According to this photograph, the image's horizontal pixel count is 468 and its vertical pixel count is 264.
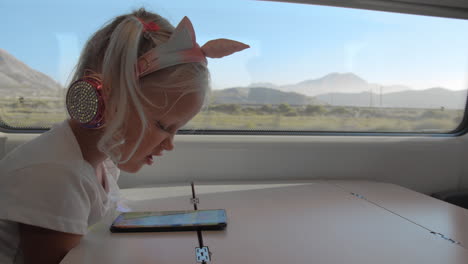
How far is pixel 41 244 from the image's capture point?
0.86 meters

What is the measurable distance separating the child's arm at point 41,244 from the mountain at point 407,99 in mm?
1940

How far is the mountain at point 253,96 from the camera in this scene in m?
2.23

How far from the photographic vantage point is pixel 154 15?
3.39 feet

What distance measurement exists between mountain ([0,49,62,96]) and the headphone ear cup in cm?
133

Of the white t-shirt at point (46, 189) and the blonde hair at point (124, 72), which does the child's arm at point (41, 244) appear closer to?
the white t-shirt at point (46, 189)

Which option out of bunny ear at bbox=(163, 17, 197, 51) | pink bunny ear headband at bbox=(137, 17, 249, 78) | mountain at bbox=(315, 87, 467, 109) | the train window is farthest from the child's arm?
mountain at bbox=(315, 87, 467, 109)

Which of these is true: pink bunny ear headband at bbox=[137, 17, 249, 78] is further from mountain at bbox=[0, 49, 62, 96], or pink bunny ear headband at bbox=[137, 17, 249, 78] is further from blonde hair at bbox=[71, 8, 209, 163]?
mountain at bbox=[0, 49, 62, 96]

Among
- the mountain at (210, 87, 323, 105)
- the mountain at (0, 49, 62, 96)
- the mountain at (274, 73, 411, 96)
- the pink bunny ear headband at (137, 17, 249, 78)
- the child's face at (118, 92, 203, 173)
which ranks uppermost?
the mountain at (0, 49, 62, 96)

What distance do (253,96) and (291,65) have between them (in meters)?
0.34

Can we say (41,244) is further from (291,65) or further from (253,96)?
(291,65)

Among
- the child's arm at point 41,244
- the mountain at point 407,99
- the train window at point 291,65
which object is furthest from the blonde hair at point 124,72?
the mountain at point 407,99

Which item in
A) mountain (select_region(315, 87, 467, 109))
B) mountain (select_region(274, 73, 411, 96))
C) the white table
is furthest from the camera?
mountain (select_region(315, 87, 467, 109))

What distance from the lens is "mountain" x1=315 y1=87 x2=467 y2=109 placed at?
2.45m

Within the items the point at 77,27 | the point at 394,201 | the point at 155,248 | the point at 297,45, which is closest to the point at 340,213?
the point at 394,201
